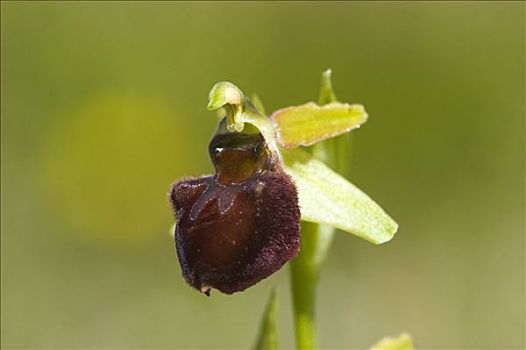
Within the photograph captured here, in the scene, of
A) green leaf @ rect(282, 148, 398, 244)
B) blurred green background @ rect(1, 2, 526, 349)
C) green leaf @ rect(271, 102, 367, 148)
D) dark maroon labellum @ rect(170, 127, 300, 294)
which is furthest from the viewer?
blurred green background @ rect(1, 2, 526, 349)

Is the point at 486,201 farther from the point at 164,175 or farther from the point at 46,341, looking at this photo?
the point at 46,341

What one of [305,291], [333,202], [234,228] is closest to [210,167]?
[305,291]

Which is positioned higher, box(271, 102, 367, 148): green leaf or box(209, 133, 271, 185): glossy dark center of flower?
box(271, 102, 367, 148): green leaf

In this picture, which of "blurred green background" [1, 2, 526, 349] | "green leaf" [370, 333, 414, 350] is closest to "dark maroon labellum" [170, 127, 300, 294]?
"green leaf" [370, 333, 414, 350]

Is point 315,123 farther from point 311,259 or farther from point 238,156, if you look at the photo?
point 311,259

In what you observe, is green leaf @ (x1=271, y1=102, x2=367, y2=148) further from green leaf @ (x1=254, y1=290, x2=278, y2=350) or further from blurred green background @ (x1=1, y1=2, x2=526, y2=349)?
blurred green background @ (x1=1, y1=2, x2=526, y2=349)

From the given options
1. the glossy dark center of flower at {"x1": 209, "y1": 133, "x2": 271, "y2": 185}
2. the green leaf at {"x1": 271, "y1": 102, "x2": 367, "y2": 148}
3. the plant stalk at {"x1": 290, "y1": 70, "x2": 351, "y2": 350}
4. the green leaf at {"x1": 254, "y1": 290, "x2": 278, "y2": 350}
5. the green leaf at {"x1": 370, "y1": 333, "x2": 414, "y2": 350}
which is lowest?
the green leaf at {"x1": 370, "y1": 333, "x2": 414, "y2": 350}

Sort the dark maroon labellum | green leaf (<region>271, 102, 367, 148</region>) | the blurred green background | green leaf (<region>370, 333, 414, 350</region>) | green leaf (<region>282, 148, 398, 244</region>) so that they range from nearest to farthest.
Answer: the dark maroon labellum → green leaf (<region>282, 148, 398, 244</region>) → green leaf (<region>271, 102, 367, 148</region>) → green leaf (<region>370, 333, 414, 350</region>) → the blurred green background

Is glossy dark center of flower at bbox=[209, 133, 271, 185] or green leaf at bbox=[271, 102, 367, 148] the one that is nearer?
glossy dark center of flower at bbox=[209, 133, 271, 185]
